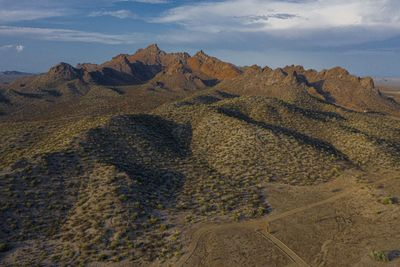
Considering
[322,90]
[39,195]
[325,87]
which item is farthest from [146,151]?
[325,87]

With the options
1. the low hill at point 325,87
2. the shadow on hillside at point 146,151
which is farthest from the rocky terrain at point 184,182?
the low hill at point 325,87

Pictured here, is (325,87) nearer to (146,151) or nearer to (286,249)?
(146,151)

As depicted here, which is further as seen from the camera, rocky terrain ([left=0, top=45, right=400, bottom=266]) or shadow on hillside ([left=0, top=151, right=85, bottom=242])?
shadow on hillside ([left=0, top=151, right=85, bottom=242])

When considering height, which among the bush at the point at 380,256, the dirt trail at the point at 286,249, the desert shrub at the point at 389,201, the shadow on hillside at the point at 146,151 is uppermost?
the shadow on hillside at the point at 146,151

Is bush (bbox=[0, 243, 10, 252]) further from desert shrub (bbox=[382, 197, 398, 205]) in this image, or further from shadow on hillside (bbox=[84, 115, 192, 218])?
desert shrub (bbox=[382, 197, 398, 205])

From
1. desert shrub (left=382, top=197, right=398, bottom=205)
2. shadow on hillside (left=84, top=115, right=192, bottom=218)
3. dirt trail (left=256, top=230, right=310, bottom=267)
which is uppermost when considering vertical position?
shadow on hillside (left=84, top=115, right=192, bottom=218)

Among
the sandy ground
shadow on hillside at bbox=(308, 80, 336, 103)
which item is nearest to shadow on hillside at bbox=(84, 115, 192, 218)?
the sandy ground

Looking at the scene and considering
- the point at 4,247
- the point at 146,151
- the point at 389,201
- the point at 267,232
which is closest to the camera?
the point at 4,247

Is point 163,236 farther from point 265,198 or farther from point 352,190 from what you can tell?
point 352,190

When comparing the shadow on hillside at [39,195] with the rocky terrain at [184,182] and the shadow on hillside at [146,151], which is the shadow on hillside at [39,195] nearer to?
the rocky terrain at [184,182]
